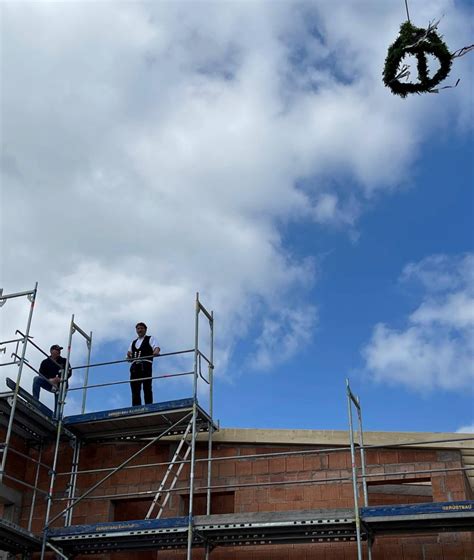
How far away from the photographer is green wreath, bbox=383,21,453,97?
763 cm

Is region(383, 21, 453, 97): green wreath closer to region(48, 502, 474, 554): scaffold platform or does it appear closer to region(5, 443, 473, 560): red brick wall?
region(48, 502, 474, 554): scaffold platform

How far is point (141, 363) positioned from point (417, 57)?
782 centimetres

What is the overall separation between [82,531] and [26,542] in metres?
0.95

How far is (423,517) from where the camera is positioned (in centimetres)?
1059

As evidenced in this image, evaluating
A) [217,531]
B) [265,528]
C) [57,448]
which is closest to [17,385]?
[57,448]

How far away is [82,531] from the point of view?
1216 cm

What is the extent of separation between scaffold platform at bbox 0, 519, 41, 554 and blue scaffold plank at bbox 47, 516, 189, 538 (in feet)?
1.06

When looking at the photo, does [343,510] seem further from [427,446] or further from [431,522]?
[427,446]

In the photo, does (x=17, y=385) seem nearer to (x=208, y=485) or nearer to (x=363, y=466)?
(x=208, y=485)

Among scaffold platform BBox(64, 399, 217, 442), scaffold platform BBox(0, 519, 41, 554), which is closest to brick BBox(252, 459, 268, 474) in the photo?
scaffold platform BBox(64, 399, 217, 442)

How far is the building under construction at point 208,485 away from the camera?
11531mm

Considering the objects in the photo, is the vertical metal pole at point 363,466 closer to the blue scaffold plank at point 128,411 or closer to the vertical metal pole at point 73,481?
the blue scaffold plank at point 128,411

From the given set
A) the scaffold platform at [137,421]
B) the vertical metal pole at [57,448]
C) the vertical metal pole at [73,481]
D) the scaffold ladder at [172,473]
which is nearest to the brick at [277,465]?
the scaffold platform at [137,421]

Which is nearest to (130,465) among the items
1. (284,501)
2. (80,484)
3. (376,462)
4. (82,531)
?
(80,484)
